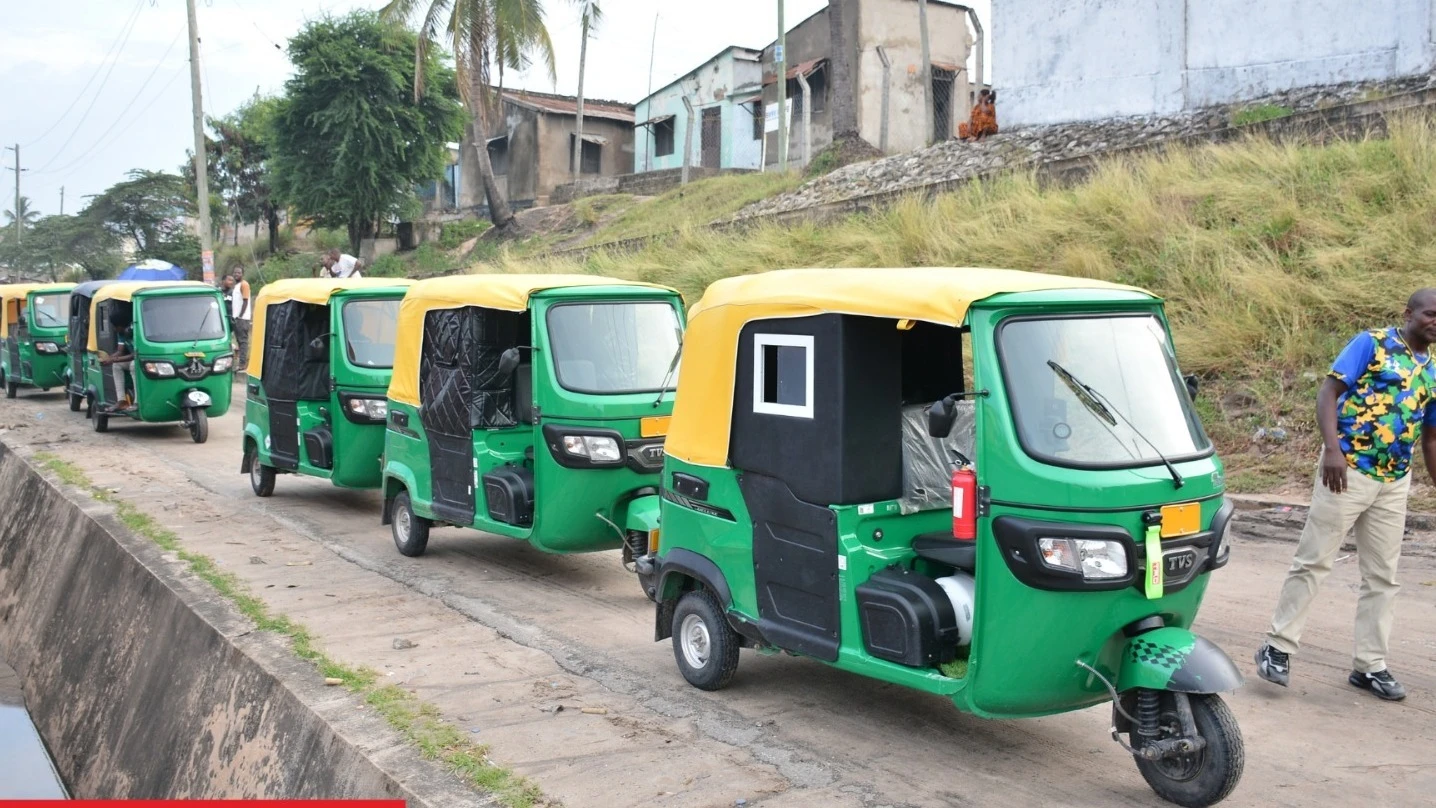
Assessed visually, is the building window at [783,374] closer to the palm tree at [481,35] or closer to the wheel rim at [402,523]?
the wheel rim at [402,523]

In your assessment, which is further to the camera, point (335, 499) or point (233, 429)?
point (233, 429)

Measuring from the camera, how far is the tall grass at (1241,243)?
1078cm

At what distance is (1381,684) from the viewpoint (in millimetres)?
5992

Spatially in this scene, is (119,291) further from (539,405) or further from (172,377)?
A: (539,405)

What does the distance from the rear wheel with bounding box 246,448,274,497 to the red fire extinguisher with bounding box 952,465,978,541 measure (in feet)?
30.6

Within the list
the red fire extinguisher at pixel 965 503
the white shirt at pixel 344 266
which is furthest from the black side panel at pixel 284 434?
the red fire extinguisher at pixel 965 503

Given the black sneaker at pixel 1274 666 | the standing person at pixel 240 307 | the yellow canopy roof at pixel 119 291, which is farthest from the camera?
the standing person at pixel 240 307

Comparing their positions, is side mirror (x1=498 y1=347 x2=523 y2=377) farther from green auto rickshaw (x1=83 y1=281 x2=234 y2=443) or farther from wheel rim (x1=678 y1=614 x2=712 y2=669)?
green auto rickshaw (x1=83 y1=281 x2=234 y2=443)

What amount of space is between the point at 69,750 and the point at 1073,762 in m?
8.05

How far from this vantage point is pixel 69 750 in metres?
9.93

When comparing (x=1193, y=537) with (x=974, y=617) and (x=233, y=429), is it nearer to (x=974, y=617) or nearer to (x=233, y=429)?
(x=974, y=617)

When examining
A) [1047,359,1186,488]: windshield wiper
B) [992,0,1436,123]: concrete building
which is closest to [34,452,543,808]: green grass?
[1047,359,1186,488]: windshield wiper

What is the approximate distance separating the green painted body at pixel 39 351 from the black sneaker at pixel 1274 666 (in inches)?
796

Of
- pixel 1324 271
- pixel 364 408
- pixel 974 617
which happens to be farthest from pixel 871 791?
pixel 1324 271
